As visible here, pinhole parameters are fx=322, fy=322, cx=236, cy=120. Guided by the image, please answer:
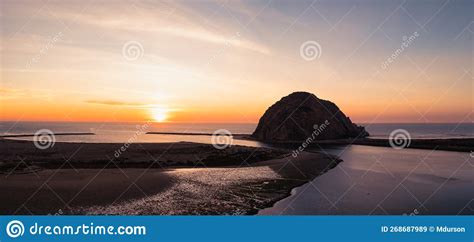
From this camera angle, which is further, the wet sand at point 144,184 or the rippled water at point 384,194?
the rippled water at point 384,194

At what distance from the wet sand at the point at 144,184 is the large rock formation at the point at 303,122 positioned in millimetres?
51306

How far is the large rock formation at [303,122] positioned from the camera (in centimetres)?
8256

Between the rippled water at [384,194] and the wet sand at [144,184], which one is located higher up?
the wet sand at [144,184]

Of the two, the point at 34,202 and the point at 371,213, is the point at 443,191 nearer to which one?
the point at 371,213

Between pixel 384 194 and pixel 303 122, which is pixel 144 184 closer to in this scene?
pixel 384 194

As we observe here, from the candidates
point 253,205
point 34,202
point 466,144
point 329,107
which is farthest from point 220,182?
point 329,107

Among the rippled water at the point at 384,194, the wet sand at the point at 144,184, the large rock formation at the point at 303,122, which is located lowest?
the rippled water at the point at 384,194

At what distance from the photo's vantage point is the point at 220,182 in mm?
20359

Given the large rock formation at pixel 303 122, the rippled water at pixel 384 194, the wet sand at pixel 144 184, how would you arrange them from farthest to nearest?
Result: 1. the large rock formation at pixel 303 122
2. the rippled water at pixel 384 194
3. the wet sand at pixel 144 184

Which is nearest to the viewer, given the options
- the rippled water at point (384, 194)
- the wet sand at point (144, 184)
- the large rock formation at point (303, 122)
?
the wet sand at point (144, 184)

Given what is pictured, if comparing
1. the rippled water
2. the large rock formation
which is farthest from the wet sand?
the large rock formation

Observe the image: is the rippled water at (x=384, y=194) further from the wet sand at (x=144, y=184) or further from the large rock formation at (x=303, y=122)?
the large rock formation at (x=303, y=122)

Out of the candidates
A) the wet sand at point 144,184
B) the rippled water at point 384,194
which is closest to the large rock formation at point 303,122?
the wet sand at point 144,184

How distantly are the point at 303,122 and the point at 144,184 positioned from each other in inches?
2756
